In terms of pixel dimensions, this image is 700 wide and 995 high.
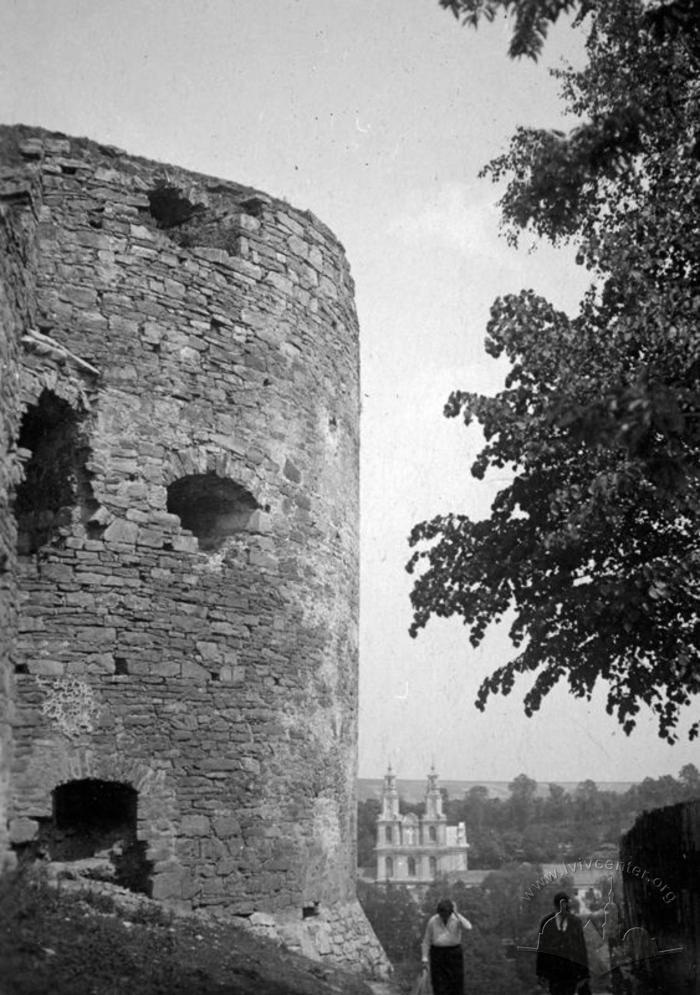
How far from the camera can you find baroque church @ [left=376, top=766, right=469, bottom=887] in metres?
73.4

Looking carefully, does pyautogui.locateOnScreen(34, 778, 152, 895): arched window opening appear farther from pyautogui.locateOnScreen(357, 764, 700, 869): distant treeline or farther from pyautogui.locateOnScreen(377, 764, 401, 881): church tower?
pyautogui.locateOnScreen(377, 764, 401, 881): church tower

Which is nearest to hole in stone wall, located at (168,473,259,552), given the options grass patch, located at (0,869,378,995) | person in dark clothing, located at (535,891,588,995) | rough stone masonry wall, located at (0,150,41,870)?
rough stone masonry wall, located at (0,150,41,870)

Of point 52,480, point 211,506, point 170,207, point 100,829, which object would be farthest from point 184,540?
point 170,207

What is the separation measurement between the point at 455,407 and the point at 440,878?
62.2 meters

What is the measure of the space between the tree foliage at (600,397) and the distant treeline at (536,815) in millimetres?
26384

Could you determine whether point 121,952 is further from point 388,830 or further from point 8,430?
point 388,830

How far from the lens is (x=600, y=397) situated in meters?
6.00

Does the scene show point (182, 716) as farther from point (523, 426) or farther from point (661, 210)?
point (661, 210)

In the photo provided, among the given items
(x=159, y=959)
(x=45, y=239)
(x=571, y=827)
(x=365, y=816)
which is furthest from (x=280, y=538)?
(x=365, y=816)

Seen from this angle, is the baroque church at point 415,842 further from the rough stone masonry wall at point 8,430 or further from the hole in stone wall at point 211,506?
the rough stone masonry wall at point 8,430

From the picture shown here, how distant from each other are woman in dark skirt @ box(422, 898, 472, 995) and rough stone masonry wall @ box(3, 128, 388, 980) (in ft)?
5.09

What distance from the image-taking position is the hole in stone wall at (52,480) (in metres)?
7.59

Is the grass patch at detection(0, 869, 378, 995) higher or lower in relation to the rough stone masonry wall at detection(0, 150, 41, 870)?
lower

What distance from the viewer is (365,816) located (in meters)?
83.3
